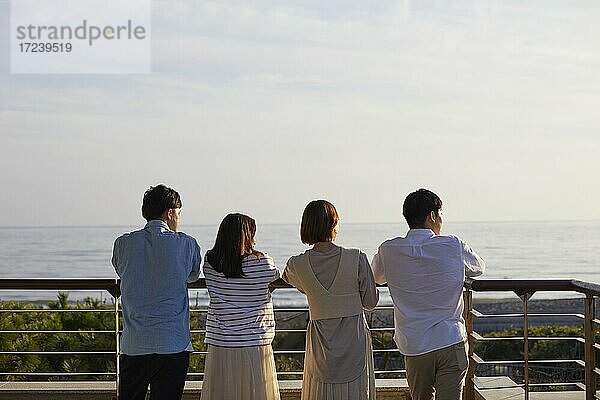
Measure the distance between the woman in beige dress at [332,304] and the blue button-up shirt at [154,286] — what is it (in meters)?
0.51

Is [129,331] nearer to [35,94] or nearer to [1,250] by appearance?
[35,94]

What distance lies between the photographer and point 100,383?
5809 millimetres

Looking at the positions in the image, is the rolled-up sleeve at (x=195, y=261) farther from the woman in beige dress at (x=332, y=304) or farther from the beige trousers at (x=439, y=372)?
the beige trousers at (x=439, y=372)

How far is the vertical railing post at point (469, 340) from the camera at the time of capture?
17.9 ft

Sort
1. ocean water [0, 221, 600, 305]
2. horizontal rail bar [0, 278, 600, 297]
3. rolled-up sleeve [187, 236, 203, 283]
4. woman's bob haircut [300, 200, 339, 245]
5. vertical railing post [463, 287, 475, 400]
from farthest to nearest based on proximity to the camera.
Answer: ocean water [0, 221, 600, 305] < vertical railing post [463, 287, 475, 400] < horizontal rail bar [0, 278, 600, 297] < rolled-up sleeve [187, 236, 203, 283] < woman's bob haircut [300, 200, 339, 245]

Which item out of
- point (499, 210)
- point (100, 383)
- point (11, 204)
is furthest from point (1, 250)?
point (100, 383)

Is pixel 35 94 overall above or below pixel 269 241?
above

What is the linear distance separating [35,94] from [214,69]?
5.99 m

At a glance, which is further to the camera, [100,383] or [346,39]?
[346,39]

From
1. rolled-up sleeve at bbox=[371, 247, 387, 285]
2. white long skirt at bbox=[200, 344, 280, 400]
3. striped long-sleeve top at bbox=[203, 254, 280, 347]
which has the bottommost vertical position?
white long skirt at bbox=[200, 344, 280, 400]

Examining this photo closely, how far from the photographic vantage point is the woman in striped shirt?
14.8 ft

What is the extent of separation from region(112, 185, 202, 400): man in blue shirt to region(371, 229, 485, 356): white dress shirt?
94 centimetres

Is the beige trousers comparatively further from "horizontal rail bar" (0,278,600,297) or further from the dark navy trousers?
the dark navy trousers

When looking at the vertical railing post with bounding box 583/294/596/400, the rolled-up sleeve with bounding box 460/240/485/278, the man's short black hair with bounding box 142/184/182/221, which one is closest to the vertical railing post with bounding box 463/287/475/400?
the vertical railing post with bounding box 583/294/596/400
